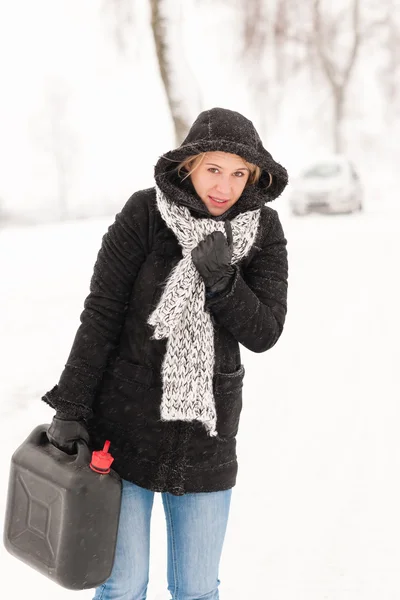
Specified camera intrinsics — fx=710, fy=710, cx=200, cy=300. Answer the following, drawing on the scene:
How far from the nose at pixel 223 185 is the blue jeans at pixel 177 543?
3.00 feet

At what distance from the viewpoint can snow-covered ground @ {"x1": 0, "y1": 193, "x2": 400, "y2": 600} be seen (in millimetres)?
3109

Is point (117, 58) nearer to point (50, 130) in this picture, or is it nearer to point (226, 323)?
point (226, 323)

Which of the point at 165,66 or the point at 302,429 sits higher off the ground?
the point at 165,66

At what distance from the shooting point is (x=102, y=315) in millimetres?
2109

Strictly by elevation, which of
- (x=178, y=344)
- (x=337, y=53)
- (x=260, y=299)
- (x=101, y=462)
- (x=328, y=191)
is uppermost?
(x=337, y=53)

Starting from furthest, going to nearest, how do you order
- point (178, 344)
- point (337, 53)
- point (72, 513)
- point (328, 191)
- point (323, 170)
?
Answer: point (337, 53) < point (323, 170) < point (328, 191) < point (178, 344) < point (72, 513)

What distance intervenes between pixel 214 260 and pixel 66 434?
664 mm

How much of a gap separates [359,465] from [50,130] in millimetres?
43085

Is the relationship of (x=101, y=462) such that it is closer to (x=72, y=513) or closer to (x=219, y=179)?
Answer: (x=72, y=513)

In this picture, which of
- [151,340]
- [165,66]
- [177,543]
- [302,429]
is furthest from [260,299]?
[165,66]

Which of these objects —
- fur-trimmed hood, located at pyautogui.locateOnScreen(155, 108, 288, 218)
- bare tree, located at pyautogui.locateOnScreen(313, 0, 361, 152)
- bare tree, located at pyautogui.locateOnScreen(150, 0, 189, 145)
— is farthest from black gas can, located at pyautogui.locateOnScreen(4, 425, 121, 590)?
bare tree, located at pyautogui.locateOnScreen(313, 0, 361, 152)

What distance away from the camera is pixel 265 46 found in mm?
16062

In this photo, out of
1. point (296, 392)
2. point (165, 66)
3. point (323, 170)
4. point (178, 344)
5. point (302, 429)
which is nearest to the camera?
point (178, 344)

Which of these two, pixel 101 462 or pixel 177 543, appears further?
pixel 177 543
